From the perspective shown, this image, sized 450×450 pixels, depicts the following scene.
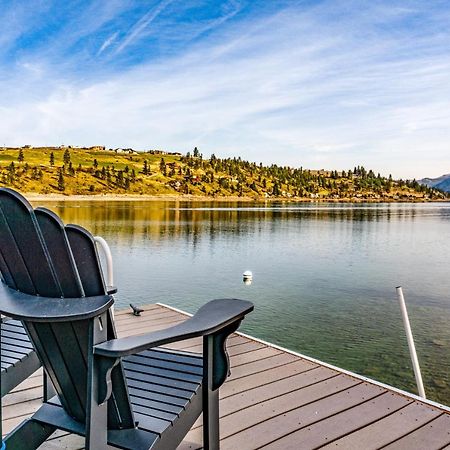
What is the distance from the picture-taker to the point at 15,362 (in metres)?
2.43

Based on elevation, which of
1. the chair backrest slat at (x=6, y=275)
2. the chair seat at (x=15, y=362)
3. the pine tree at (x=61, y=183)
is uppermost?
the pine tree at (x=61, y=183)

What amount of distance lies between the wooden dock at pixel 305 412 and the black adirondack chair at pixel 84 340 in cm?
74

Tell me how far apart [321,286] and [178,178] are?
4103 inches

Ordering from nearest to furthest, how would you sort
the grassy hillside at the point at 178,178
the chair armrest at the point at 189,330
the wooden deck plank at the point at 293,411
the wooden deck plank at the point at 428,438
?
the chair armrest at the point at 189,330, the wooden deck plank at the point at 428,438, the wooden deck plank at the point at 293,411, the grassy hillside at the point at 178,178

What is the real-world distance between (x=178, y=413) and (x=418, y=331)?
8554 mm

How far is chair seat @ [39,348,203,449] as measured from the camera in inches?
70.4

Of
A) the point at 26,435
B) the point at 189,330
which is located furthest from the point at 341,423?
the point at 26,435

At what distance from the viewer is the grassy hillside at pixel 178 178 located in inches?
3617

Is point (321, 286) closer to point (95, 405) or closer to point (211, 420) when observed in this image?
point (211, 420)

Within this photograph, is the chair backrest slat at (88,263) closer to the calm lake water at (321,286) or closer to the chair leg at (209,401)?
the chair leg at (209,401)

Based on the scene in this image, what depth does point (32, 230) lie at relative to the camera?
166cm

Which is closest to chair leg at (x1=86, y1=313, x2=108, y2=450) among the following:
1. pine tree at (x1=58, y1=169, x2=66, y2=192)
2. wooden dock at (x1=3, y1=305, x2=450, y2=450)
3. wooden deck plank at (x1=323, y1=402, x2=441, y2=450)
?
wooden dock at (x1=3, y1=305, x2=450, y2=450)

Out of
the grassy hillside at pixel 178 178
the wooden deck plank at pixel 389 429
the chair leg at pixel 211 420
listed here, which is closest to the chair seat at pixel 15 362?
the chair leg at pixel 211 420

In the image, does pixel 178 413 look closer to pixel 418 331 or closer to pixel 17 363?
pixel 17 363
